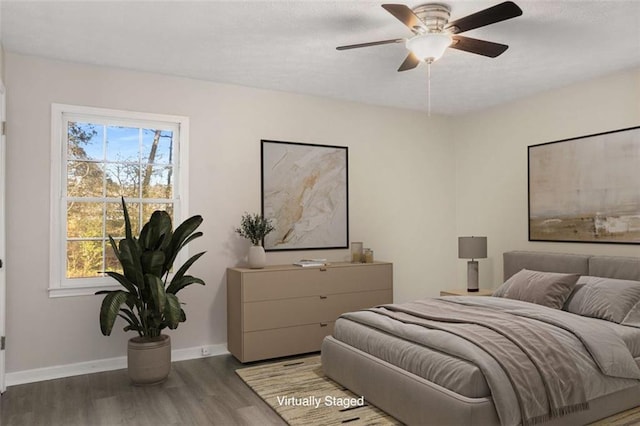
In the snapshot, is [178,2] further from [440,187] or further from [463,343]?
[440,187]

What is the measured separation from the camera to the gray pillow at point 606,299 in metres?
3.55

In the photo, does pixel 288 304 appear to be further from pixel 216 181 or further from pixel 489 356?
pixel 489 356

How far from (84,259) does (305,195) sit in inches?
86.2

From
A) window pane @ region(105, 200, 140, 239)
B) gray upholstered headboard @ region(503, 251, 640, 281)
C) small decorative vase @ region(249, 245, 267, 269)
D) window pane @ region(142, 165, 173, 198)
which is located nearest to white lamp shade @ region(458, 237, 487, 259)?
gray upholstered headboard @ region(503, 251, 640, 281)

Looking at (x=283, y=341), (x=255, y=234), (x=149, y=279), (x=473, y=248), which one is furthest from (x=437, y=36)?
(x=283, y=341)

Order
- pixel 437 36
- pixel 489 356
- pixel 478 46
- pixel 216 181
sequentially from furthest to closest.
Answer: pixel 216 181 → pixel 478 46 → pixel 437 36 → pixel 489 356

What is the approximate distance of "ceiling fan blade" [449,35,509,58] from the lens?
3.07 metres

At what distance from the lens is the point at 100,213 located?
4.27 metres

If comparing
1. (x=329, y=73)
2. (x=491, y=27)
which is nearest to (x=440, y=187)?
(x=329, y=73)

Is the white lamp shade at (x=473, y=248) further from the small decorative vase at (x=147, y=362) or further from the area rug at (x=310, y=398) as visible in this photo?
the small decorative vase at (x=147, y=362)

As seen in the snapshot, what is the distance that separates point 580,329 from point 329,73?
9.48 feet

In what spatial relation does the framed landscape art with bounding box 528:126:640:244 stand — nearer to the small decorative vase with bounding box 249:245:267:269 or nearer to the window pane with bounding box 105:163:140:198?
the small decorative vase with bounding box 249:245:267:269

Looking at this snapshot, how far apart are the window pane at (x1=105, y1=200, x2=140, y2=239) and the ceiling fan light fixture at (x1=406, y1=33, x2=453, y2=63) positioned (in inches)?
111

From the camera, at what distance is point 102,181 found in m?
4.28
